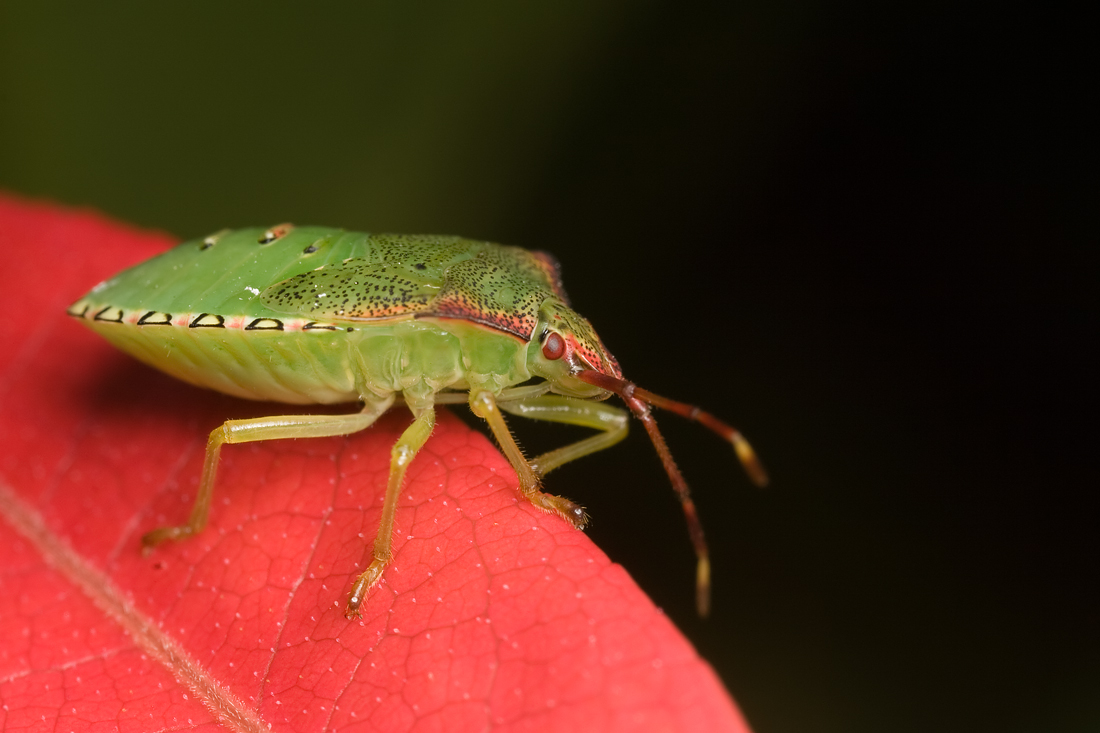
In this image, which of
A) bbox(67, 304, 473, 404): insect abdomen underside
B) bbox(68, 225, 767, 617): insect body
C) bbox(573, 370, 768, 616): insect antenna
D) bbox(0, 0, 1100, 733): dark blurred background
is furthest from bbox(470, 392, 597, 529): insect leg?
bbox(0, 0, 1100, 733): dark blurred background

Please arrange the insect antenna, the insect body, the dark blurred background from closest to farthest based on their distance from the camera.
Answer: the insect antenna, the insect body, the dark blurred background

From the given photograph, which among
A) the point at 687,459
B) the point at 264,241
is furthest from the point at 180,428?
the point at 687,459

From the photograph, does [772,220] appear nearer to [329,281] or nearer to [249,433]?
[329,281]

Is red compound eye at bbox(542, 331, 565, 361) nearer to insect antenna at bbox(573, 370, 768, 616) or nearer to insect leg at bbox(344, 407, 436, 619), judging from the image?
insect antenna at bbox(573, 370, 768, 616)

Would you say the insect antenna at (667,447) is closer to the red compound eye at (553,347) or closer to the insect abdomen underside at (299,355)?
the red compound eye at (553,347)

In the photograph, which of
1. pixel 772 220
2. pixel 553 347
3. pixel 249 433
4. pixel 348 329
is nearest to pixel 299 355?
pixel 348 329
